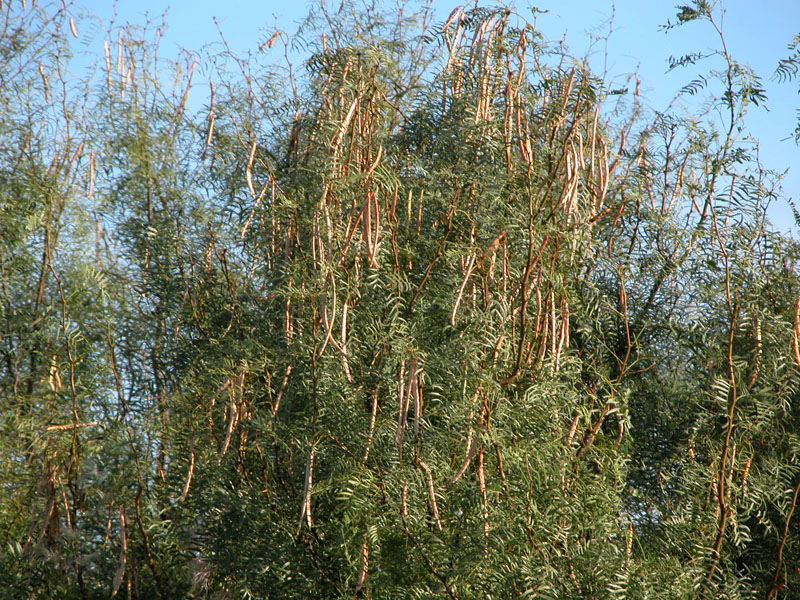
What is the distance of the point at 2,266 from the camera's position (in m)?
4.45

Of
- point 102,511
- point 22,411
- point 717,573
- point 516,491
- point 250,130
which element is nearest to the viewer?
point 516,491

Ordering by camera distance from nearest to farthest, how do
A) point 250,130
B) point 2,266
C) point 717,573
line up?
point 717,573
point 250,130
point 2,266

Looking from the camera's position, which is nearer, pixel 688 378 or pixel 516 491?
pixel 516 491

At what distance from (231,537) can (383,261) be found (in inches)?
41.1

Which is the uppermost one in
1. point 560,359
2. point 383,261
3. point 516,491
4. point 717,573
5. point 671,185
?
point 671,185

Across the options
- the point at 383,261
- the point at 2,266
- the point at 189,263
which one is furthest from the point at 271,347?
the point at 2,266

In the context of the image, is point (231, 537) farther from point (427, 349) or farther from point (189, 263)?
point (189, 263)

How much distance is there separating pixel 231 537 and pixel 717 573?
5.53ft

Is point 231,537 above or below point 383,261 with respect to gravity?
below

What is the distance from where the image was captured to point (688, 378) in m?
3.64

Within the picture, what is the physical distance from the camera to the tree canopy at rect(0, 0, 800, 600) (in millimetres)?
2727

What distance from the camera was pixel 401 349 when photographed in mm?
2680

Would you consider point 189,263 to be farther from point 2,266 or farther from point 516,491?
point 516,491

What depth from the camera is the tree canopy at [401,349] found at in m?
2.73
